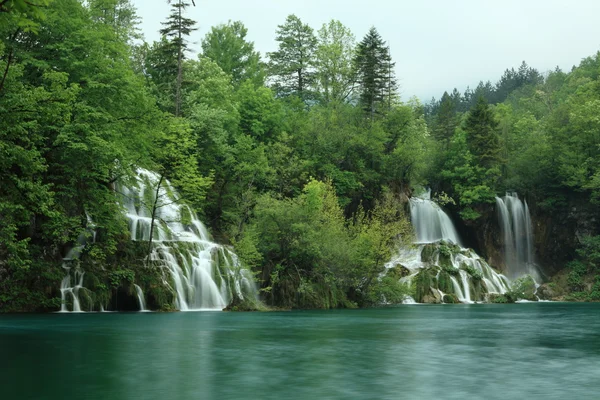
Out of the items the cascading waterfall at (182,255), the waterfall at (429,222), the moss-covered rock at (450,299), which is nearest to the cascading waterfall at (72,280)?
the cascading waterfall at (182,255)

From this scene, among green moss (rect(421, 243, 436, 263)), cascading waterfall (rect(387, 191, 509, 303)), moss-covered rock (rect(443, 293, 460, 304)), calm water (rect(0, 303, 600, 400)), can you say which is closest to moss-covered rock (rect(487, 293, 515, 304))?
cascading waterfall (rect(387, 191, 509, 303))

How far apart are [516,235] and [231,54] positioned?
4090cm

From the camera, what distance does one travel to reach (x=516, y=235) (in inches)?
2672

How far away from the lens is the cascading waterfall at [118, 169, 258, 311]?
3675 centimetres

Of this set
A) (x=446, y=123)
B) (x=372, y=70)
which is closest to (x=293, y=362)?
(x=372, y=70)

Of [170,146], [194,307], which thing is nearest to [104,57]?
[170,146]

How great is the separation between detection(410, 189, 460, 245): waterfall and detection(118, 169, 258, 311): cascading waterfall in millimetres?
26997

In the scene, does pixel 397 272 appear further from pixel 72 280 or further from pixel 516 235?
pixel 72 280

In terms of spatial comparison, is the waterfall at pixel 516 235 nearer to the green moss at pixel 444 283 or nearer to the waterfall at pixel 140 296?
the green moss at pixel 444 283

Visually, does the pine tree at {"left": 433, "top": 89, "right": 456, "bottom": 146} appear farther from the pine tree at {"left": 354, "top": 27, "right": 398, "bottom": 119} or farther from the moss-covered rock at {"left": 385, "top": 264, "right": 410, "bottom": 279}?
the moss-covered rock at {"left": 385, "top": 264, "right": 410, "bottom": 279}

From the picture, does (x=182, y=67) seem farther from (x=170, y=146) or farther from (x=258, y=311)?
(x=258, y=311)

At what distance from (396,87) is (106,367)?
227 ft

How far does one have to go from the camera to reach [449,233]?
64.1m

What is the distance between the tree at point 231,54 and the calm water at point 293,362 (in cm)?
5554
